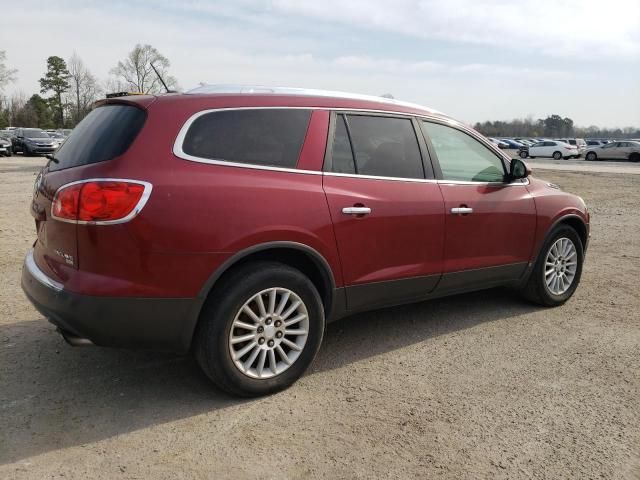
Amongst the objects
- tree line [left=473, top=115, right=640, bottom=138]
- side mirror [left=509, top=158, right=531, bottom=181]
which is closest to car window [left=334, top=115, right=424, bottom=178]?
side mirror [left=509, top=158, right=531, bottom=181]

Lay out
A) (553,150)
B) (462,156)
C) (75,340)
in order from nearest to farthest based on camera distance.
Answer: (75,340)
(462,156)
(553,150)

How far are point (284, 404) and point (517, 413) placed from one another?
134 centimetres

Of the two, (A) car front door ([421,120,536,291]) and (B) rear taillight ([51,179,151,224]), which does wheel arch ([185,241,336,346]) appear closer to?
(B) rear taillight ([51,179,151,224])

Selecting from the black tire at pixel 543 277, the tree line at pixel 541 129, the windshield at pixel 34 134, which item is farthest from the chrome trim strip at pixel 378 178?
the tree line at pixel 541 129

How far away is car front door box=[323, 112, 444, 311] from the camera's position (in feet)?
11.8

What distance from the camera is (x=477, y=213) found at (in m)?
4.34

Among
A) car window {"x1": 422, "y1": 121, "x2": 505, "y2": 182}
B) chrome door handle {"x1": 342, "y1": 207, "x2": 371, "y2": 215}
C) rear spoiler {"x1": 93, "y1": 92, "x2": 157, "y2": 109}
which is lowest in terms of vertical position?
chrome door handle {"x1": 342, "y1": 207, "x2": 371, "y2": 215}

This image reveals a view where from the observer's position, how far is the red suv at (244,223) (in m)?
2.90

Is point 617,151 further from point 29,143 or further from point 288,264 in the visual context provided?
point 288,264

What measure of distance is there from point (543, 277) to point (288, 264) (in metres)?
2.68

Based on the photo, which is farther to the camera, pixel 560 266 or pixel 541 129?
pixel 541 129

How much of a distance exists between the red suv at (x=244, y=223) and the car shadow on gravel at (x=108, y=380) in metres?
0.38

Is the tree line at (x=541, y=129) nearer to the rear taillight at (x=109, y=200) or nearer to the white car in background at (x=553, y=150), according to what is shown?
the white car in background at (x=553, y=150)

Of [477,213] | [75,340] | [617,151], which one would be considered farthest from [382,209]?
[617,151]
